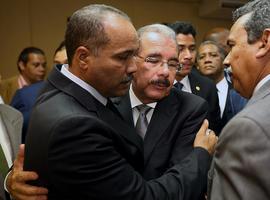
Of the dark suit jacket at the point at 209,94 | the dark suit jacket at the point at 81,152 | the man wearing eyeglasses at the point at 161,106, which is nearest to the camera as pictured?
the dark suit jacket at the point at 81,152

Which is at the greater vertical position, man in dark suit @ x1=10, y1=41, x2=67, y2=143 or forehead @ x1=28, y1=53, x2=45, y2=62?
man in dark suit @ x1=10, y1=41, x2=67, y2=143

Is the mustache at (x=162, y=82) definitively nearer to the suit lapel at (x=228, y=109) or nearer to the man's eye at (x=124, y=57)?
the man's eye at (x=124, y=57)

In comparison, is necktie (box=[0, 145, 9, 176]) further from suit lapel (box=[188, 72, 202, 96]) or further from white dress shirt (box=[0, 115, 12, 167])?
suit lapel (box=[188, 72, 202, 96])

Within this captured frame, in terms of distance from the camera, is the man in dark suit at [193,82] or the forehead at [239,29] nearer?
the forehead at [239,29]

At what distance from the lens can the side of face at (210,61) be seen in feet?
10.4

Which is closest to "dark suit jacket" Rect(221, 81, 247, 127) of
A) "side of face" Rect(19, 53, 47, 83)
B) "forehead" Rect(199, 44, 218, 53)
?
"forehead" Rect(199, 44, 218, 53)

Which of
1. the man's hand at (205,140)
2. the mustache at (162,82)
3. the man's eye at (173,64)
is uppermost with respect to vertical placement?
the man's eye at (173,64)

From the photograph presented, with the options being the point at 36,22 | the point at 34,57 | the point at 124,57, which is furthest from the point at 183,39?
the point at 36,22

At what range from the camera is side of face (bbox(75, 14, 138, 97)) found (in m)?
1.13

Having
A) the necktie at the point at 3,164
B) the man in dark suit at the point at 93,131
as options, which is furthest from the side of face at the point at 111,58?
the necktie at the point at 3,164

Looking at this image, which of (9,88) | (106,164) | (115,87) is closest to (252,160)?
(106,164)

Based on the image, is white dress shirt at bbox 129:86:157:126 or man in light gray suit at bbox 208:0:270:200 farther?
white dress shirt at bbox 129:86:157:126

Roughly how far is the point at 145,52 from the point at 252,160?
2.78 ft

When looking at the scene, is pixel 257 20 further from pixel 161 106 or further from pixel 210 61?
pixel 210 61
